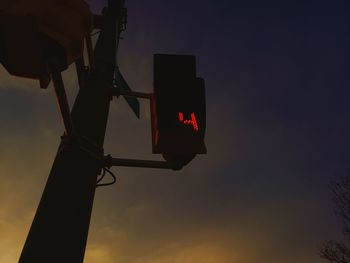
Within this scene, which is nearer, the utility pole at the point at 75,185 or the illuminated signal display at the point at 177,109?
the utility pole at the point at 75,185

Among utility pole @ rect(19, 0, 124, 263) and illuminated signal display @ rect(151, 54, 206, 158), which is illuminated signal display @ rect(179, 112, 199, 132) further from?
utility pole @ rect(19, 0, 124, 263)

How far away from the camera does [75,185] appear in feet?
7.42

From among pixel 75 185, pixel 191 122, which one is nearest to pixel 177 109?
pixel 191 122

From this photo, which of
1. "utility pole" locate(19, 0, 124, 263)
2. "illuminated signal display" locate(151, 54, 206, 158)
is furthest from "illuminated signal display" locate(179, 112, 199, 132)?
"utility pole" locate(19, 0, 124, 263)

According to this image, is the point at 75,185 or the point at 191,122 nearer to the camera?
the point at 75,185

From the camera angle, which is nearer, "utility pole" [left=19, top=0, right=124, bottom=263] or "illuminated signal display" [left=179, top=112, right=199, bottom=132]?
"utility pole" [left=19, top=0, right=124, bottom=263]

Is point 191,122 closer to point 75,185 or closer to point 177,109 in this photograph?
point 177,109

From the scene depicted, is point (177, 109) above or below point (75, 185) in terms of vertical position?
above

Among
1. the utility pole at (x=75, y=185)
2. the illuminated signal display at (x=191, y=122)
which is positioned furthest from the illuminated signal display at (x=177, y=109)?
the utility pole at (x=75, y=185)

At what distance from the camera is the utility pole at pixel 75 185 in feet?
6.57

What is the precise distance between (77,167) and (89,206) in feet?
0.80

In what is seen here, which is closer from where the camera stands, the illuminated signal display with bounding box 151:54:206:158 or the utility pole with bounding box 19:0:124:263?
the utility pole with bounding box 19:0:124:263

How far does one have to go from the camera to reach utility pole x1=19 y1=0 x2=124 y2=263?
78.9 inches

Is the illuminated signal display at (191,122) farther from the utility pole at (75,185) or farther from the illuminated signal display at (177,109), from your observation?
the utility pole at (75,185)
